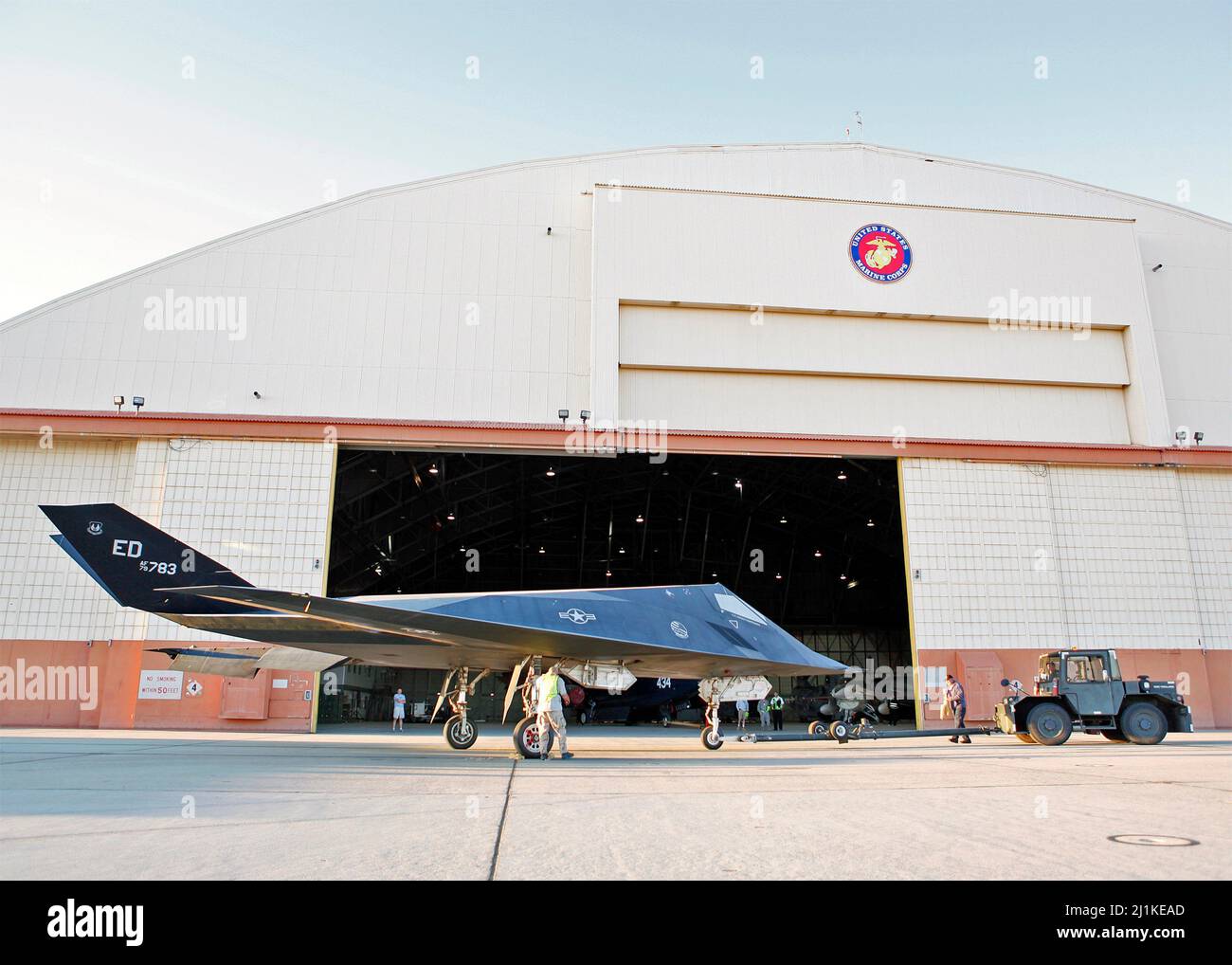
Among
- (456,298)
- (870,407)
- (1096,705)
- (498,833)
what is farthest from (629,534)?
(498,833)

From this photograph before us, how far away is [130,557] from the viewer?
12.5m

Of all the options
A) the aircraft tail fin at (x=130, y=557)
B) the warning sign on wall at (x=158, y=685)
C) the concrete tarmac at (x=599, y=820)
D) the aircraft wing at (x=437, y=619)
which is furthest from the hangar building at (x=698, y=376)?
the concrete tarmac at (x=599, y=820)

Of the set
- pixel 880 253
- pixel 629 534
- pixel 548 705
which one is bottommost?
pixel 548 705

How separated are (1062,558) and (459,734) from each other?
17099mm

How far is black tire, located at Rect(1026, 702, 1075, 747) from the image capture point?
15.3 meters

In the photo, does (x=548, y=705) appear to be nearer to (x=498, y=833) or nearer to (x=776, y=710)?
(x=498, y=833)

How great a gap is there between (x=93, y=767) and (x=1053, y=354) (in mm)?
24899

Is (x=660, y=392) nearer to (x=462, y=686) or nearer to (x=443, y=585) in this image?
(x=462, y=686)

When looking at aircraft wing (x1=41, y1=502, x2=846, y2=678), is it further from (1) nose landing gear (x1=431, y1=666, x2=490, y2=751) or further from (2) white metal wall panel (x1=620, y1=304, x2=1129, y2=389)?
(2) white metal wall panel (x1=620, y1=304, x2=1129, y2=389)

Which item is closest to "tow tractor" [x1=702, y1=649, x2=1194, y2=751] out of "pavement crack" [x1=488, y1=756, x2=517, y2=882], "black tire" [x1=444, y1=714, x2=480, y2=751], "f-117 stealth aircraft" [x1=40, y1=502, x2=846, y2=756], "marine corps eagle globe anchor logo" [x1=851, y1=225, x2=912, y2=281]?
"f-117 stealth aircraft" [x1=40, y1=502, x2=846, y2=756]

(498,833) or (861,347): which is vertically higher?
(861,347)

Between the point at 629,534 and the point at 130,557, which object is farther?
the point at 629,534

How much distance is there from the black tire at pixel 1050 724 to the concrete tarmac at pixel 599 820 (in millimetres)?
4476
